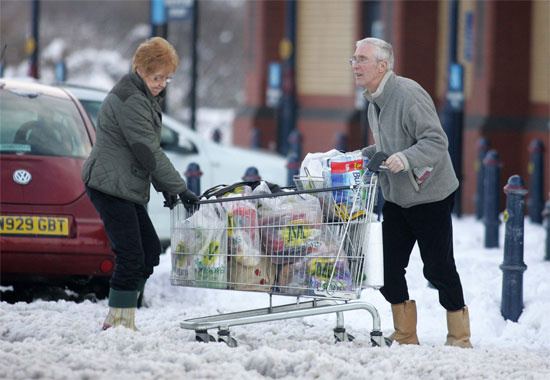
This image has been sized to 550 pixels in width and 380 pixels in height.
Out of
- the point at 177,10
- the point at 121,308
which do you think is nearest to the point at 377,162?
the point at 121,308

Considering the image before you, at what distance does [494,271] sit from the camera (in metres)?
8.34

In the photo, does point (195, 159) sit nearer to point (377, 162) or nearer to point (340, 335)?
point (340, 335)

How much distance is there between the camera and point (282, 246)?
577 cm

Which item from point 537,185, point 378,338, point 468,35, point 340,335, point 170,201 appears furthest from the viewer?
point 468,35

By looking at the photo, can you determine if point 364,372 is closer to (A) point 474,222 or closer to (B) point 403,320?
(B) point 403,320

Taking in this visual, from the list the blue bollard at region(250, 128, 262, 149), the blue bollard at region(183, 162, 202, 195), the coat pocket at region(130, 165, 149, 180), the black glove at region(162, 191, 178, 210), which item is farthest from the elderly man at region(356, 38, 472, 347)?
the blue bollard at region(250, 128, 262, 149)

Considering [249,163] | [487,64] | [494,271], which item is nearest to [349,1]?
[487,64]

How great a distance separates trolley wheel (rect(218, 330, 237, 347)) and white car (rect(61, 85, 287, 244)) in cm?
299

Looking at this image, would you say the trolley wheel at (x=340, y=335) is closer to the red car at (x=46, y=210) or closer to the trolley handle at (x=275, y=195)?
the trolley handle at (x=275, y=195)

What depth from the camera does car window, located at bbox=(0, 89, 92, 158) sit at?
296 inches

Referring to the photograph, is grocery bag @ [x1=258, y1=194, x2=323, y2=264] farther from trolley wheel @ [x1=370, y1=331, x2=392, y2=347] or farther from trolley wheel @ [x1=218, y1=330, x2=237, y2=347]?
trolley wheel @ [x1=370, y1=331, x2=392, y2=347]

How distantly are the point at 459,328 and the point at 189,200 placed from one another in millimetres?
1759

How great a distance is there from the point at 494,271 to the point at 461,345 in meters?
2.21

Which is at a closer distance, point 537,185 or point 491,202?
point 491,202
